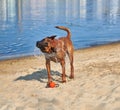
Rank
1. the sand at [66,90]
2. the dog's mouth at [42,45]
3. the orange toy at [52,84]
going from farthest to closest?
the orange toy at [52,84] < the dog's mouth at [42,45] < the sand at [66,90]

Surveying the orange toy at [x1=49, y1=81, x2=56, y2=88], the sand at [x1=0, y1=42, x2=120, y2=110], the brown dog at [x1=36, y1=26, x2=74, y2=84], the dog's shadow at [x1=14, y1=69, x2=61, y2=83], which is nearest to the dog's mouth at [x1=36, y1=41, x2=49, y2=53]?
the brown dog at [x1=36, y1=26, x2=74, y2=84]

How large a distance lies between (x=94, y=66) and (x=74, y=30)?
19.0 m

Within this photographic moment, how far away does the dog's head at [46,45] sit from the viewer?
9547 millimetres

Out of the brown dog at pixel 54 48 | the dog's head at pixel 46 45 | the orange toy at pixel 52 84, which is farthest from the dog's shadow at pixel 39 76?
the dog's head at pixel 46 45

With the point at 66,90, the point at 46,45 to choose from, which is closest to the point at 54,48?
the point at 46,45

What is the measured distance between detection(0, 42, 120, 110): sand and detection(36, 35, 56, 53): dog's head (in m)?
1.18

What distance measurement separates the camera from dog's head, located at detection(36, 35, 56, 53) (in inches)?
376

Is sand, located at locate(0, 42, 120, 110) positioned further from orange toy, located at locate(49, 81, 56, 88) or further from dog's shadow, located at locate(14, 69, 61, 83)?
orange toy, located at locate(49, 81, 56, 88)

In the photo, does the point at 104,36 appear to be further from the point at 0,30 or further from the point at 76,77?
the point at 76,77

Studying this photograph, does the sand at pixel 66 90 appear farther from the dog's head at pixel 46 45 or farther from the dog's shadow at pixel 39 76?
the dog's head at pixel 46 45

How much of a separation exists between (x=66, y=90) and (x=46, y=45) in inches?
55.9

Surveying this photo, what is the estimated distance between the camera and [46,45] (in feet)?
31.5

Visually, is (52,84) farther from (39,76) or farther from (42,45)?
(39,76)

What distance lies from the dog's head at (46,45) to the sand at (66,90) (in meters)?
1.18
